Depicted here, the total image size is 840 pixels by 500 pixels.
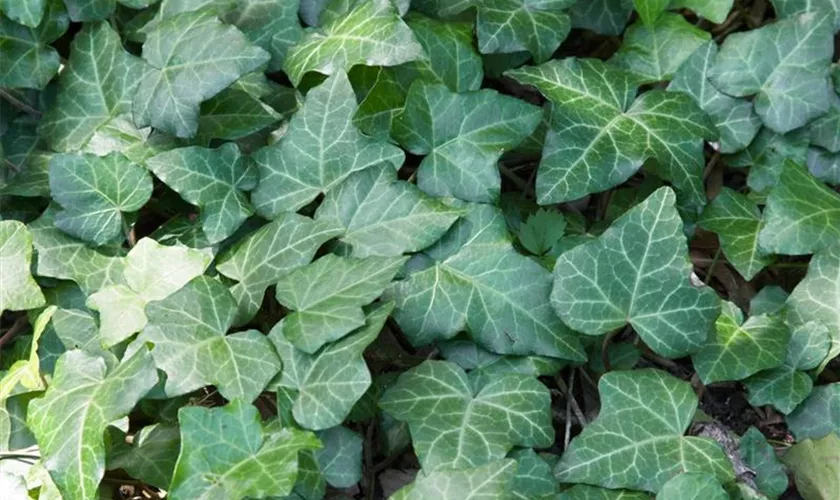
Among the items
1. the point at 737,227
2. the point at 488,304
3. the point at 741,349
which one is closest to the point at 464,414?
the point at 488,304

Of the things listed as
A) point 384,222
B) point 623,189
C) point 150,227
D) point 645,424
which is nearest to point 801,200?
point 623,189

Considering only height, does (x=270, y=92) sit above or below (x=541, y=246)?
above

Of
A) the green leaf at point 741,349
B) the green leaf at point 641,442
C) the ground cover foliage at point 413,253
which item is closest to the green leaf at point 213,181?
the ground cover foliage at point 413,253

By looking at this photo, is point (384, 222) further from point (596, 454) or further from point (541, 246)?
point (596, 454)

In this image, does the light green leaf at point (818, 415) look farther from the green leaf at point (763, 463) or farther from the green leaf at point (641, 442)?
the green leaf at point (641, 442)

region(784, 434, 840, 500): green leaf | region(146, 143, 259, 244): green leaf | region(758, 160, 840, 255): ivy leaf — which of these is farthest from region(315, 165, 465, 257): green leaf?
region(784, 434, 840, 500): green leaf

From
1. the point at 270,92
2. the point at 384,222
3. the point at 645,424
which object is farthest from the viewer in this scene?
the point at 270,92
